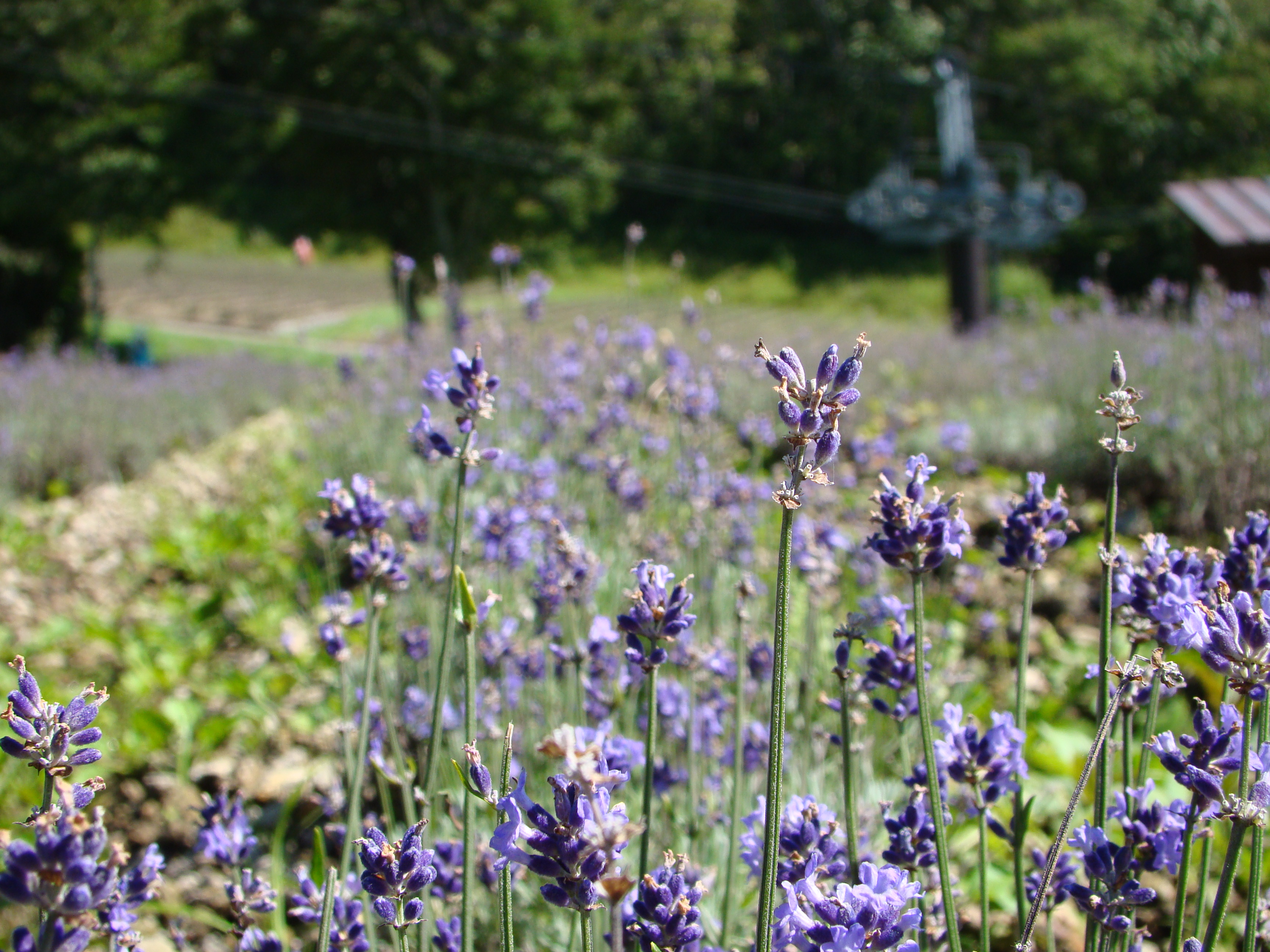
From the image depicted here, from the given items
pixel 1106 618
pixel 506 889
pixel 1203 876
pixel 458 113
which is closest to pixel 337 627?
pixel 506 889

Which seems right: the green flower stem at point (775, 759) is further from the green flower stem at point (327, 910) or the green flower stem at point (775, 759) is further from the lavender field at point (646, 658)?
the green flower stem at point (327, 910)

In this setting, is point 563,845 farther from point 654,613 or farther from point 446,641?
point 446,641

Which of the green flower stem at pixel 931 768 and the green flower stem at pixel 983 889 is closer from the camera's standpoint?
the green flower stem at pixel 931 768

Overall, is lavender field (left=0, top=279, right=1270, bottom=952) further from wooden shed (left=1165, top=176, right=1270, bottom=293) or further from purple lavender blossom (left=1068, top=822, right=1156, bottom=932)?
wooden shed (left=1165, top=176, right=1270, bottom=293)

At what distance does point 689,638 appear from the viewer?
1790 mm

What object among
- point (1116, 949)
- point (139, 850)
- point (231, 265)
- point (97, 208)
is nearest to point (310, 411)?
point (139, 850)

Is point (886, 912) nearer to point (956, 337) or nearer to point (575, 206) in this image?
point (956, 337)

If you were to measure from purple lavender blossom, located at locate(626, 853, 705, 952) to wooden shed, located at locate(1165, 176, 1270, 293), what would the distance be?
857 centimetres

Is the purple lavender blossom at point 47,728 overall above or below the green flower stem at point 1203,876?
above

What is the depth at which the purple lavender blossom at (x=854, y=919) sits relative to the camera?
70 centimetres

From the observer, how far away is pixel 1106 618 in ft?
3.10

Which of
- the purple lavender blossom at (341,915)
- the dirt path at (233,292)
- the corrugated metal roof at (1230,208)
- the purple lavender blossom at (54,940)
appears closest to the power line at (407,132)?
the dirt path at (233,292)

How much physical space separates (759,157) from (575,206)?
1455 cm

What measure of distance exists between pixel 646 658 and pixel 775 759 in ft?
0.59
